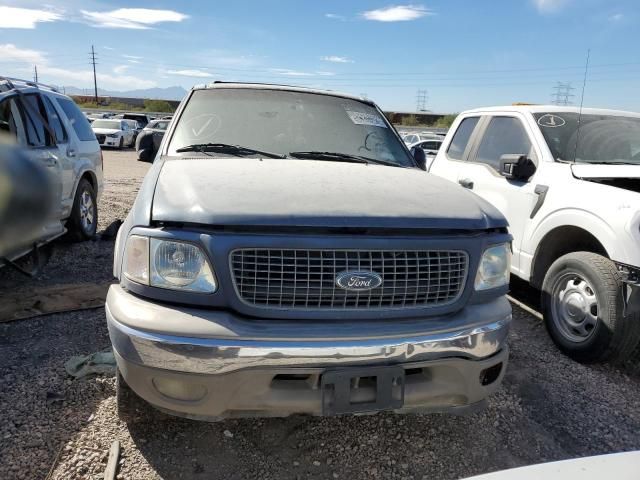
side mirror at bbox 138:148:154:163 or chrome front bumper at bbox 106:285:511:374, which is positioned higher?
side mirror at bbox 138:148:154:163

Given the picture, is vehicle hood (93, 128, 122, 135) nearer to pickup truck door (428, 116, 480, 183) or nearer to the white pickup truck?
pickup truck door (428, 116, 480, 183)

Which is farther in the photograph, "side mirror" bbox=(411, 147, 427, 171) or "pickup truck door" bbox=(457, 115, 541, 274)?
"pickup truck door" bbox=(457, 115, 541, 274)

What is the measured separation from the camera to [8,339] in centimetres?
365

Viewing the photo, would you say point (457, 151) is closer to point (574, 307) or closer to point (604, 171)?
point (604, 171)

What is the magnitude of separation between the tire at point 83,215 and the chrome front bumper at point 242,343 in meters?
4.37

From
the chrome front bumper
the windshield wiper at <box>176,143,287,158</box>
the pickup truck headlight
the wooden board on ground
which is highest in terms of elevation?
the windshield wiper at <box>176,143,287,158</box>

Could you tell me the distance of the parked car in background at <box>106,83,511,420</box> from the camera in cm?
206

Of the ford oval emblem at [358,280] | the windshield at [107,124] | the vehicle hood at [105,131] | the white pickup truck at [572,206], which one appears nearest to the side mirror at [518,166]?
the white pickup truck at [572,206]

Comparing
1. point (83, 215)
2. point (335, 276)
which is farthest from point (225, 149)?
point (83, 215)

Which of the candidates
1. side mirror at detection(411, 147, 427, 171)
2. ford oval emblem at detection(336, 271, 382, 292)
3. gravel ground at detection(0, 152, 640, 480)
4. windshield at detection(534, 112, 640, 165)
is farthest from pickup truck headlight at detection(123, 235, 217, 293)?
windshield at detection(534, 112, 640, 165)

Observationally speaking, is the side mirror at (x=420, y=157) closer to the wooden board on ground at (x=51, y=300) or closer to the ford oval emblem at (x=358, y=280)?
the ford oval emblem at (x=358, y=280)

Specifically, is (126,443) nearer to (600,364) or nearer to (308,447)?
(308,447)

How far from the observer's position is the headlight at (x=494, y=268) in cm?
245

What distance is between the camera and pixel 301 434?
2.73 metres
